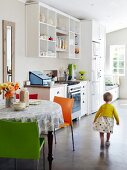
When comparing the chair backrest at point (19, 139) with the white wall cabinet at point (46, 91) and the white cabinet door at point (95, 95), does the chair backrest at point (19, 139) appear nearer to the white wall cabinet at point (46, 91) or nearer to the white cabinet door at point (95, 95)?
the white wall cabinet at point (46, 91)

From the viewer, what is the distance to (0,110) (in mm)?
3389

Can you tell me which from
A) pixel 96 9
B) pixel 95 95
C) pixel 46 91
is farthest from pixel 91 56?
pixel 46 91

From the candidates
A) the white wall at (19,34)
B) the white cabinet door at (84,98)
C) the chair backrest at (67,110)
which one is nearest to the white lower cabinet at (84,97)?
the white cabinet door at (84,98)

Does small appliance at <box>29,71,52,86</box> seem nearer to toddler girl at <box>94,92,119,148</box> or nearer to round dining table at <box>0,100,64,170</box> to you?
toddler girl at <box>94,92,119,148</box>

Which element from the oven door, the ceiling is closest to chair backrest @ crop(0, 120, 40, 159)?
the oven door

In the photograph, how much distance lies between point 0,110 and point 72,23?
4.33m

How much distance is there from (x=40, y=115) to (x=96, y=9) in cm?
455

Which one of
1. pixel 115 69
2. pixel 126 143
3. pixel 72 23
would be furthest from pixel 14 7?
pixel 115 69

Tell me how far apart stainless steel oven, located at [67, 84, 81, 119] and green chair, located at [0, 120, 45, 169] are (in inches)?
135

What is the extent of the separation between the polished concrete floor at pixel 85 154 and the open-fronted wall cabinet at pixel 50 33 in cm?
173

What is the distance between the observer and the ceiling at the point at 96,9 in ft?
20.6

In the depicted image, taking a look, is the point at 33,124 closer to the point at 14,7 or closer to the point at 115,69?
the point at 14,7

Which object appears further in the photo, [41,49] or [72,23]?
[72,23]

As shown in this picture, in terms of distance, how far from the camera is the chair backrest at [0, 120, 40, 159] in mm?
2674
